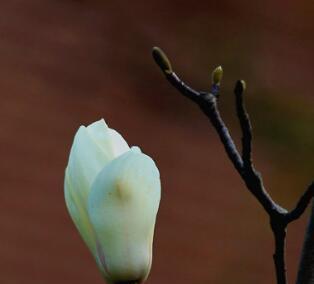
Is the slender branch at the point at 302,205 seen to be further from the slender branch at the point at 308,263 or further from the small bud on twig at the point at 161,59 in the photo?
the small bud on twig at the point at 161,59

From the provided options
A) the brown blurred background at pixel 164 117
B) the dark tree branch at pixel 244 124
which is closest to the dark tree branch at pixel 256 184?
the dark tree branch at pixel 244 124

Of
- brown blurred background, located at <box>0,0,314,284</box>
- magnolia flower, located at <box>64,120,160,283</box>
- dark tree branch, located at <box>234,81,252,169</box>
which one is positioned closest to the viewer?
dark tree branch, located at <box>234,81,252,169</box>

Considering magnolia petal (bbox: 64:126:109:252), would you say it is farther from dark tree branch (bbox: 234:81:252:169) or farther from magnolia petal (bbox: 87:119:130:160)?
dark tree branch (bbox: 234:81:252:169)

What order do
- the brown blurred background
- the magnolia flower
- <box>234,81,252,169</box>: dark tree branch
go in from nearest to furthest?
<box>234,81,252,169</box>: dark tree branch, the magnolia flower, the brown blurred background

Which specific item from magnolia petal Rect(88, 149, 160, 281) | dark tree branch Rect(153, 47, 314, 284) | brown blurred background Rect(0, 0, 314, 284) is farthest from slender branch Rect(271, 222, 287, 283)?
brown blurred background Rect(0, 0, 314, 284)

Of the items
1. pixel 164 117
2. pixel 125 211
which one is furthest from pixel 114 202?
pixel 164 117

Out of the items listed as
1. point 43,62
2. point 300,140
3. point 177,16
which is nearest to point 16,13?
point 43,62

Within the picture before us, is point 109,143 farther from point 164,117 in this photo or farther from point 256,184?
point 164,117

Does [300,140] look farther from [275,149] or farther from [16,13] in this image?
[16,13]
